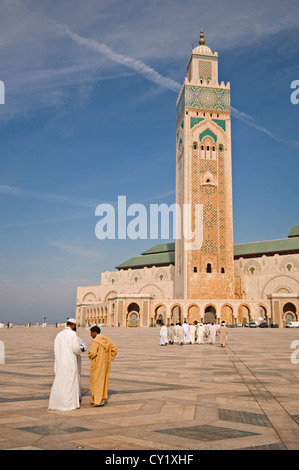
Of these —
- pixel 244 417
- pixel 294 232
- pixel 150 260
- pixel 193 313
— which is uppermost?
pixel 294 232

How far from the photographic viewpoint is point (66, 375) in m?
5.09

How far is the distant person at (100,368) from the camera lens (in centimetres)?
502

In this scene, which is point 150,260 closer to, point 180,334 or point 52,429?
point 180,334

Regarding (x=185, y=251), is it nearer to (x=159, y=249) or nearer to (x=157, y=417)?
(x=159, y=249)

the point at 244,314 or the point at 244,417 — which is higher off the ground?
the point at 244,314

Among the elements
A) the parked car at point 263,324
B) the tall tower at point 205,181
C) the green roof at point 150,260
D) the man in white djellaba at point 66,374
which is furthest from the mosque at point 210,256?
the man in white djellaba at point 66,374

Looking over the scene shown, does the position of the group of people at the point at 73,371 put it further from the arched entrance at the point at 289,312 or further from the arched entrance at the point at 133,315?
the arched entrance at the point at 133,315

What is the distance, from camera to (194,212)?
47656 millimetres

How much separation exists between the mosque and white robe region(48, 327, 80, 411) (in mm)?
39505

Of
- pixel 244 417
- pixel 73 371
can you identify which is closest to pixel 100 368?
pixel 73 371

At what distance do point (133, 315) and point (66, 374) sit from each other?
4389cm
